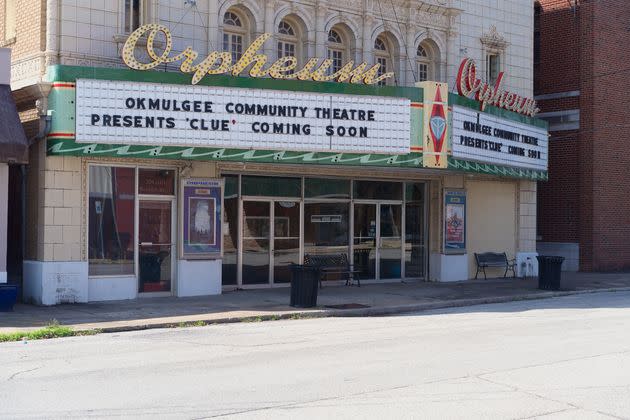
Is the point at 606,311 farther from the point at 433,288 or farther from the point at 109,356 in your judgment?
the point at 109,356

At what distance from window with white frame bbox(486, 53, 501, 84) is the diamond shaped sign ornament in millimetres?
5985

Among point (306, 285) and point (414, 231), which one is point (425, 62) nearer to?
point (414, 231)

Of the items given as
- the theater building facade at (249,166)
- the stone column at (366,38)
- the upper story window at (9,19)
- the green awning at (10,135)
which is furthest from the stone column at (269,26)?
the green awning at (10,135)

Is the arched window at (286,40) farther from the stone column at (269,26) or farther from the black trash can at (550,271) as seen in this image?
the black trash can at (550,271)

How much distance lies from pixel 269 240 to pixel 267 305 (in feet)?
12.0

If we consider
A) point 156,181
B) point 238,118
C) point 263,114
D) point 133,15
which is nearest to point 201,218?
point 156,181

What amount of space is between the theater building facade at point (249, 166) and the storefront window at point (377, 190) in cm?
4

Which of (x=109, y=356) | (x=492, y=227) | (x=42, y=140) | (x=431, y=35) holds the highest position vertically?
(x=431, y=35)

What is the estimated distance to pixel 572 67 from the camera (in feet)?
95.0

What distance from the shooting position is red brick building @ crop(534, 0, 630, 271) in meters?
28.5

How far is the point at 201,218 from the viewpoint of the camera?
19.6 m

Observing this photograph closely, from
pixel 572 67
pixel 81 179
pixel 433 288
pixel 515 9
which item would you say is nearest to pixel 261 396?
pixel 81 179

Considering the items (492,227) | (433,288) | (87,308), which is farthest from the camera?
(492,227)

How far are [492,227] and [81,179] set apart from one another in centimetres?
1333
